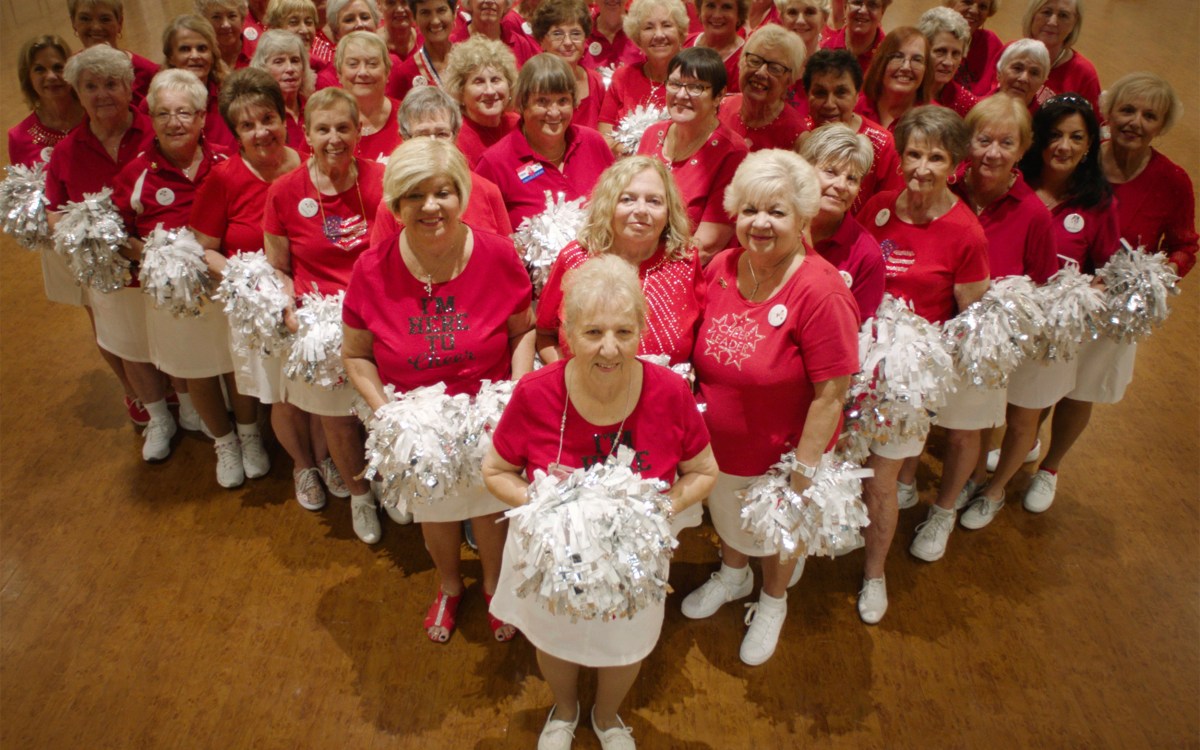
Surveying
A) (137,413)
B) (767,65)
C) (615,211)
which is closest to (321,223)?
(615,211)

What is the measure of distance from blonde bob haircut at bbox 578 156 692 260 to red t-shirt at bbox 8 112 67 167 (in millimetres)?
2824

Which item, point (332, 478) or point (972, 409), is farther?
point (332, 478)

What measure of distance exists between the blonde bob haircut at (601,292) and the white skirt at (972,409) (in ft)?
5.20

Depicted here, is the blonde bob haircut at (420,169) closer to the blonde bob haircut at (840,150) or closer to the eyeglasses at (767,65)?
the blonde bob haircut at (840,150)

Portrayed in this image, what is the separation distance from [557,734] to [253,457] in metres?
2.13

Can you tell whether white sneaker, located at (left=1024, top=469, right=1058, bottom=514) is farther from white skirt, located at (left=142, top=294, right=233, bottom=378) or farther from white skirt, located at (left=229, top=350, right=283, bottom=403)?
white skirt, located at (left=142, top=294, right=233, bottom=378)

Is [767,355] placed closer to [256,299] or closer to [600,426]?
[600,426]

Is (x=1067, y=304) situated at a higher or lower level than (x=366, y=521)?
higher

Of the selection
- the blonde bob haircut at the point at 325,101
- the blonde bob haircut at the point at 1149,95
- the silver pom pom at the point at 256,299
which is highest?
the blonde bob haircut at the point at 1149,95

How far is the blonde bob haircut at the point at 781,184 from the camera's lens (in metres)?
2.32

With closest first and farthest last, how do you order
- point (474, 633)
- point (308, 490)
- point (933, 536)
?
point (474, 633), point (933, 536), point (308, 490)

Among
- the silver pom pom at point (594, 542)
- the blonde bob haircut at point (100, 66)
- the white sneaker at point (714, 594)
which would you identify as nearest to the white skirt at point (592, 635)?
the silver pom pom at point (594, 542)

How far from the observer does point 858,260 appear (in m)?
2.62

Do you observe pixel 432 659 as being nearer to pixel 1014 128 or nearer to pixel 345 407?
pixel 345 407
